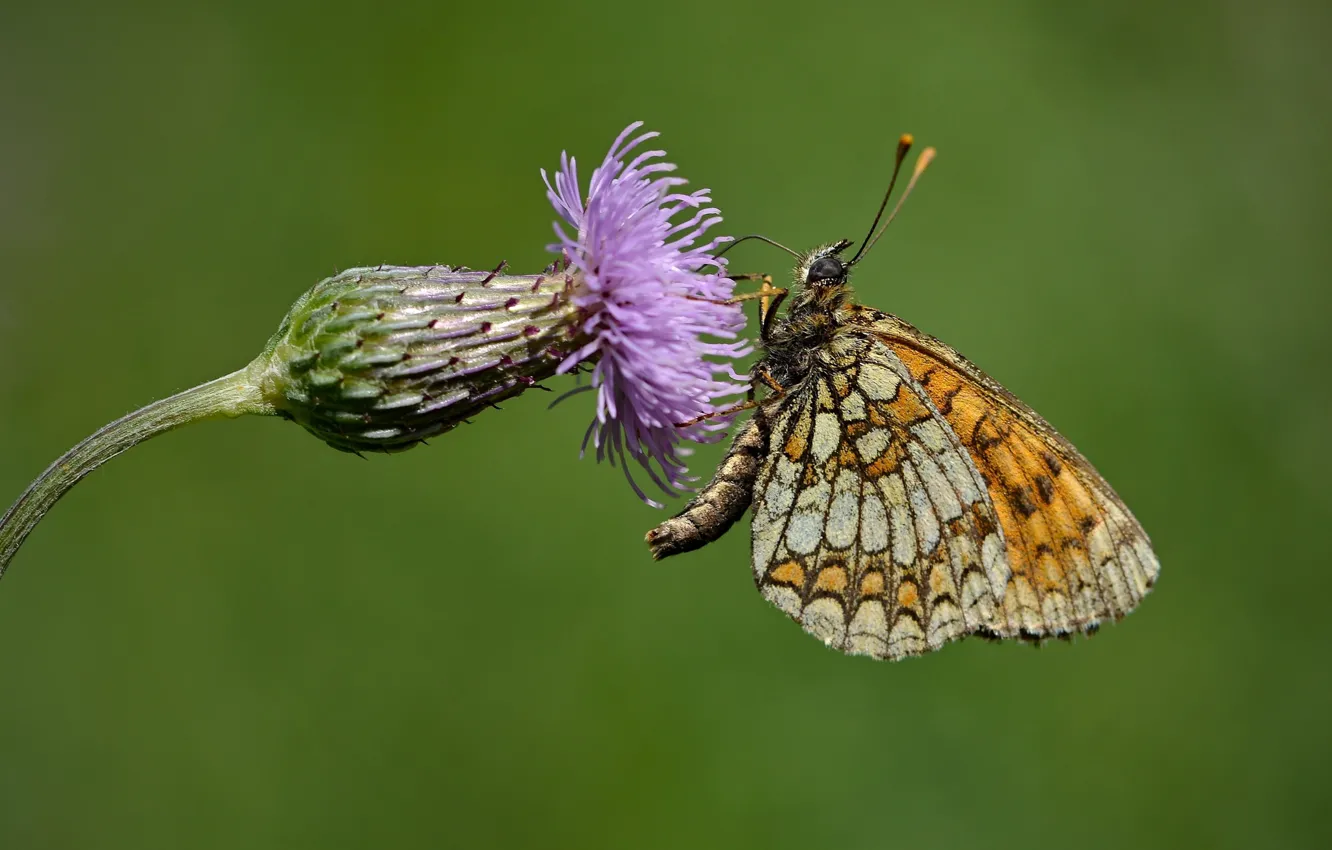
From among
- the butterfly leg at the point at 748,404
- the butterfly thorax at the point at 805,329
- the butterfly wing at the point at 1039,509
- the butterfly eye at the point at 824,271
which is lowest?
the butterfly wing at the point at 1039,509

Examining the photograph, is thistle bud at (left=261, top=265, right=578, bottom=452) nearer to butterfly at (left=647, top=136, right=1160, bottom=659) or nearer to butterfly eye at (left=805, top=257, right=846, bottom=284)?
butterfly at (left=647, top=136, right=1160, bottom=659)

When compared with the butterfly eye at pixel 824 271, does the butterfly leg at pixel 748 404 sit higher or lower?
lower

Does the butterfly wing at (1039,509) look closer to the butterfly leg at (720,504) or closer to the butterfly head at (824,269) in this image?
the butterfly head at (824,269)

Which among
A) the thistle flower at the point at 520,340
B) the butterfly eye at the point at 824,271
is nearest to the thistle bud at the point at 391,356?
the thistle flower at the point at 520,340

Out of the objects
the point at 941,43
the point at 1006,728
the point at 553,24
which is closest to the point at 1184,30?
the point at 941,43

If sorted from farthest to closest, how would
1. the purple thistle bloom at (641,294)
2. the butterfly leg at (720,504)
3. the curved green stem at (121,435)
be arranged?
1. the butterfly leg at (720,504)
2. the purple thistle bloom at (641,294)
3. the curved green stem at (121,435)

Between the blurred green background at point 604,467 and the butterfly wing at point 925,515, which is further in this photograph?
the blurred green background at point 604,467

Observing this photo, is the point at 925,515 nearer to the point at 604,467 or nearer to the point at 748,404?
the point at 748,404

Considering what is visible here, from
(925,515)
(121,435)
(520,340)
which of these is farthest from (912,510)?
(121,435)
